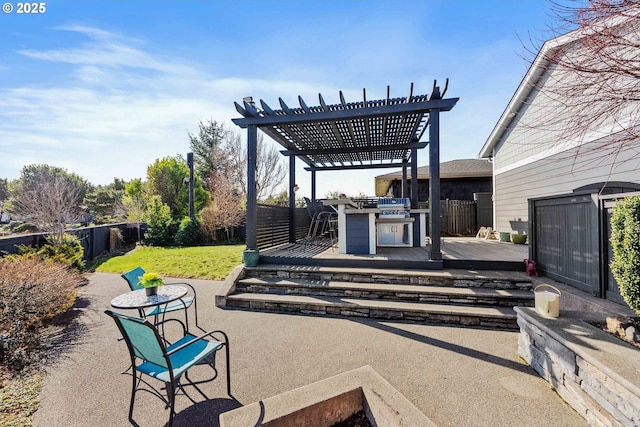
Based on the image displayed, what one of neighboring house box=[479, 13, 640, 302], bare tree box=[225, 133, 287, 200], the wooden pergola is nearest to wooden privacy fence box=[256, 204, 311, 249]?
the wooden pergola

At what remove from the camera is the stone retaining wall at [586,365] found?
5.74ft

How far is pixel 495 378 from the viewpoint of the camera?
260 centimetres

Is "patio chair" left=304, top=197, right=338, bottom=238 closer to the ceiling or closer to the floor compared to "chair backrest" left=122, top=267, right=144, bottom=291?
closer to the ceiling

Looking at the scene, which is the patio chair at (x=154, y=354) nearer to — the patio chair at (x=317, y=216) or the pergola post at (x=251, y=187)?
the pergola post at (x=251, y=187)

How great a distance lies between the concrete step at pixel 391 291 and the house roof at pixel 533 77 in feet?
9.78

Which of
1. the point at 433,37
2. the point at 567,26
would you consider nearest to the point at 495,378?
the point at 567,26

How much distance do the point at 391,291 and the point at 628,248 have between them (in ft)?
9.17

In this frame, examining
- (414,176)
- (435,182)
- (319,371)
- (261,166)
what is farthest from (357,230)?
(261,166)

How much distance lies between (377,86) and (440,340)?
486 centimetres

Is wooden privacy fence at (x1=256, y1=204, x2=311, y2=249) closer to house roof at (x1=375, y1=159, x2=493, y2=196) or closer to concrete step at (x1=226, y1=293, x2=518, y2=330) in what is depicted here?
concrete step at (x1=226, y1=293, x2=518, y2=330)

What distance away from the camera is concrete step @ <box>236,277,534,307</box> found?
411 centimetres

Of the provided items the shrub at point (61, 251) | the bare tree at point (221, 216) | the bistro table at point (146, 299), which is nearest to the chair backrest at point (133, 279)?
the bistro table at point (146, 299)

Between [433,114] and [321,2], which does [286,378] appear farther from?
[321,2]

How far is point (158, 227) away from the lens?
13.2m
